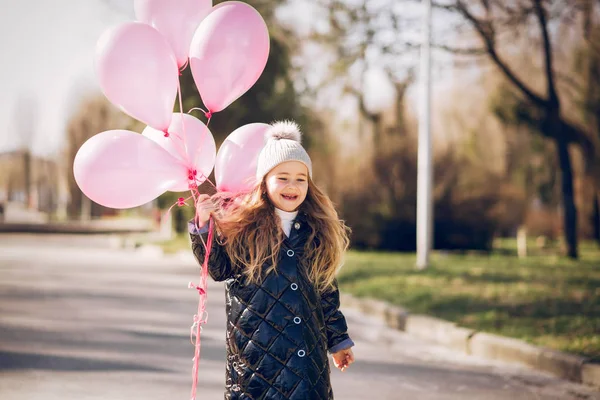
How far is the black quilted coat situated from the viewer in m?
3.16

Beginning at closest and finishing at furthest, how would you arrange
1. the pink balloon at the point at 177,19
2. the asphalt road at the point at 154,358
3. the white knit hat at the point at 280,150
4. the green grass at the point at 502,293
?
the white knit hat at the point at 280,150
the pink balloon at the point at 177,19
the asphalt road at the point at 154,358
the green grass at the point at 502,293

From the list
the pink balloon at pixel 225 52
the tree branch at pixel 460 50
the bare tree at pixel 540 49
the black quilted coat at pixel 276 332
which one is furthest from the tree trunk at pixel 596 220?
the black quilted coat at pixel 276 332

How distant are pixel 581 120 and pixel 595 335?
18.2 meters

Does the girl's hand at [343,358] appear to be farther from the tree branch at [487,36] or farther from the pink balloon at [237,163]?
the tree branch at [487,36]

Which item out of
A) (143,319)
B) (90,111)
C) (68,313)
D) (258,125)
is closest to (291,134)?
(258,125)

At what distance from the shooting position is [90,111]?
166 ft

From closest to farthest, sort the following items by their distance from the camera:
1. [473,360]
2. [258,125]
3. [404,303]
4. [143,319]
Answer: [258,125] → [473,360] → [143,319] → [404,303]

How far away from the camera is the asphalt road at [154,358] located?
5.69 m

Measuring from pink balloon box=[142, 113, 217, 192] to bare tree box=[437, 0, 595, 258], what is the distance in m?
12.8

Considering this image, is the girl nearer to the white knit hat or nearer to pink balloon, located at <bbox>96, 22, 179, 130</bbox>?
the white knit hat

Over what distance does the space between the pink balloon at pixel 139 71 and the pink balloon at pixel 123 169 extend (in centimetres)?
17

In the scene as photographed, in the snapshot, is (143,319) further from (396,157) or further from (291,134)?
(396,157)

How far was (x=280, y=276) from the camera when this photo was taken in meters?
3.28

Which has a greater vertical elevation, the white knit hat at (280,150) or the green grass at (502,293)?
the white knit hat at (280,150)
